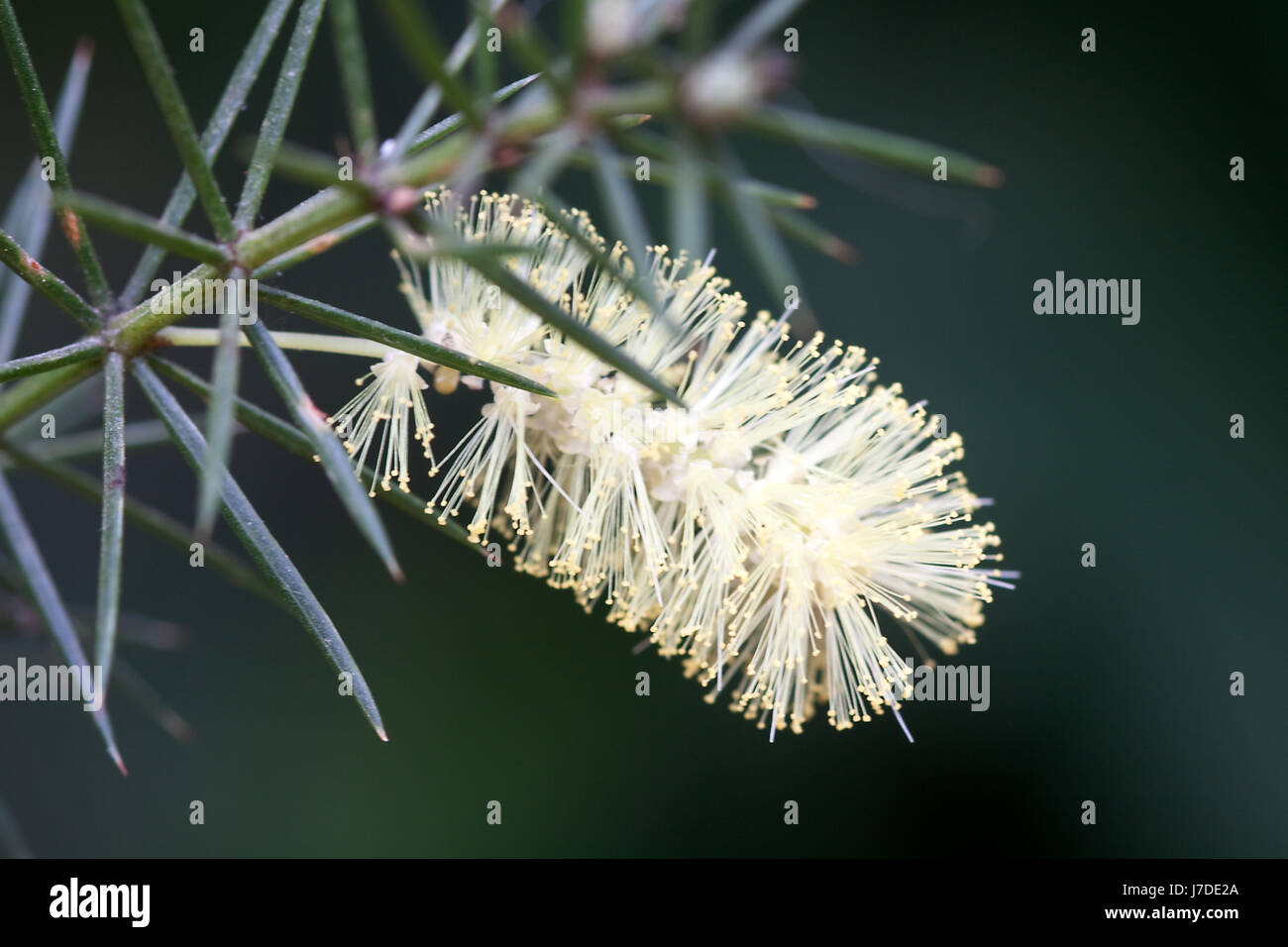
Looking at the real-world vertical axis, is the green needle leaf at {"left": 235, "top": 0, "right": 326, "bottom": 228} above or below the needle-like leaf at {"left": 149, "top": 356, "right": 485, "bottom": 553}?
above

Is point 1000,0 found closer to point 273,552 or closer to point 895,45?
point 895,45

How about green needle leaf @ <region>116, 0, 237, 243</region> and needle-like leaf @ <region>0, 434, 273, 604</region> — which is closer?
green needle leaf @ <region>116, 0, 237, 243</region>

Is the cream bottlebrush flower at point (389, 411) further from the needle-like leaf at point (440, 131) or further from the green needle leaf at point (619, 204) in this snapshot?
the green needle leaf at point (619, 204)

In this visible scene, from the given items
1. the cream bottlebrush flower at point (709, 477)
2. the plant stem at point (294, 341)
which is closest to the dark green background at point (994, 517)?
the cream bottlebrush flower at point (709, 477)

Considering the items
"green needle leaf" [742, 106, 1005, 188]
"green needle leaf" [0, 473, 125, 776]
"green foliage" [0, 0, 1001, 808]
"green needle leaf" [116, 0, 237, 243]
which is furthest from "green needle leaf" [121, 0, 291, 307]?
"green needle leaf" [742, 106, 1005, 188]

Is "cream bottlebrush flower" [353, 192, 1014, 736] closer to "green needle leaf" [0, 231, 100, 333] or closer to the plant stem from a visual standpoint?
the plant stem

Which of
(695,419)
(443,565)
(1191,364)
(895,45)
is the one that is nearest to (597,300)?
(695,419)
